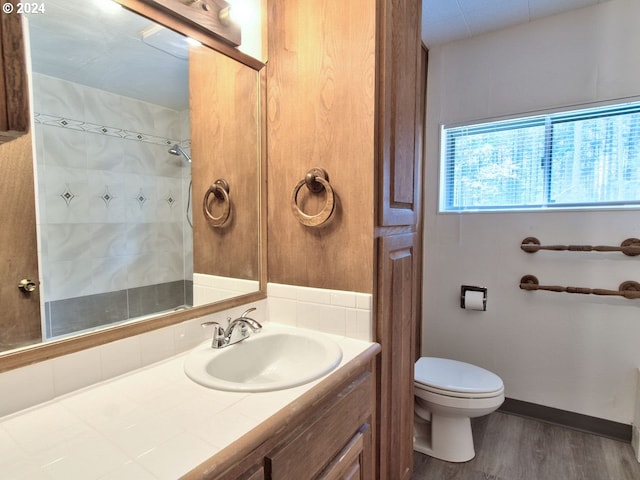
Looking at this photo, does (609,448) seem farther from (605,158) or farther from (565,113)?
(565,113)

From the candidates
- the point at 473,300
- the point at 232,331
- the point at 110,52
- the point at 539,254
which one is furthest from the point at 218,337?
the point at 539,254

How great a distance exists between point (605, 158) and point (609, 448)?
162 cm

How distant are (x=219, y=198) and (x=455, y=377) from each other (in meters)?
1.54

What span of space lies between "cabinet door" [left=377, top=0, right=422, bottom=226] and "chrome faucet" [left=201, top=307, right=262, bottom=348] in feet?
1.97

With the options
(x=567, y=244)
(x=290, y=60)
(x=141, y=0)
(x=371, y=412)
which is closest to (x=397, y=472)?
(x=371, y=412)

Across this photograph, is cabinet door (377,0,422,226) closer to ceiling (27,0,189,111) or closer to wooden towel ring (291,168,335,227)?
wooden towel ring (291,168,335,227)

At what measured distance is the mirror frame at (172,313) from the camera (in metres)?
0.78

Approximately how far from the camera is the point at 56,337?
84cm

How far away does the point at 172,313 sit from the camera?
109 centimetres

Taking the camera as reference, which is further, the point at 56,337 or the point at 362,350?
the point at 362,350

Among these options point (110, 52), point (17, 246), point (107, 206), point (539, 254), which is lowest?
point (539, 254)

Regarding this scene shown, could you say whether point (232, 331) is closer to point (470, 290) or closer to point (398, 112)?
point (398, 112)

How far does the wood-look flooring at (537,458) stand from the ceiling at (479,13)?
246cm

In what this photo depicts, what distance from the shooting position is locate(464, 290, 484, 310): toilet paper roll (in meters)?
2.20
